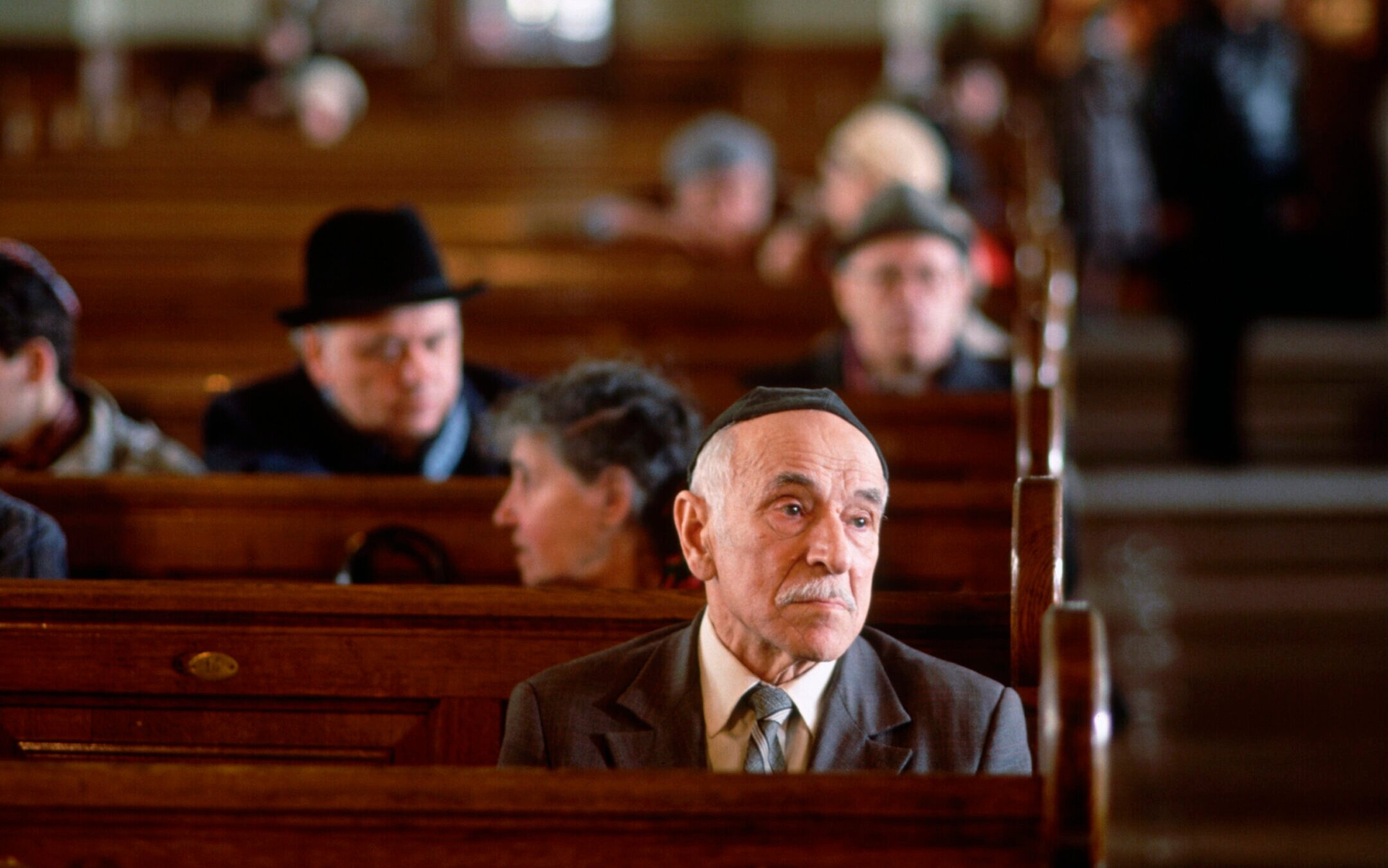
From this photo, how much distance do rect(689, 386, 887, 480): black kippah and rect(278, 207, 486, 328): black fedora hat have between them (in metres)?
1.35

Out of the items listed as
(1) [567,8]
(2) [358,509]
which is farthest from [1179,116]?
(1) [567,8]

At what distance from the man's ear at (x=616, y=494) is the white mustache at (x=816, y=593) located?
652 millimetres

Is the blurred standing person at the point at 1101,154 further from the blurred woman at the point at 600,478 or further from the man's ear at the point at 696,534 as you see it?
the man's ear at the point at 696,534

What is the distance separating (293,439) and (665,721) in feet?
5.19

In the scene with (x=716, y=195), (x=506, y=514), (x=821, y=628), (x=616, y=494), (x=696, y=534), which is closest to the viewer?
(x=821, y=628)

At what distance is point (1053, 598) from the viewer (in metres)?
1.61

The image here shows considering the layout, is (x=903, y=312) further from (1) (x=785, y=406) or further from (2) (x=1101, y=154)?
(2) (x=1101, y=154)

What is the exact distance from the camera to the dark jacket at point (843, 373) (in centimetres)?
346

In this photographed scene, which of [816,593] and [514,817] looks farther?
[816,593]

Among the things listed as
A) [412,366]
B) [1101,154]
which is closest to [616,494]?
[412,366]

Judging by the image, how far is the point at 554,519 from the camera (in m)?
2.19

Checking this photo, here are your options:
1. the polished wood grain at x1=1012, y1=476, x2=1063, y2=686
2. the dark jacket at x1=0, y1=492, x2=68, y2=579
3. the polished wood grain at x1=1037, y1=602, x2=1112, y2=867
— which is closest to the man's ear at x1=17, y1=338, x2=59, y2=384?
the dark jacket at x1=0, y1=492, x2=68, y2=579

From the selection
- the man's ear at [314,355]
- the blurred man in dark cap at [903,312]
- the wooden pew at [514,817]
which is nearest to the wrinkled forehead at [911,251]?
the blurred man in dark cap at [903,312]

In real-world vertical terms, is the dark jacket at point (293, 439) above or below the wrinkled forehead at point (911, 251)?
below
